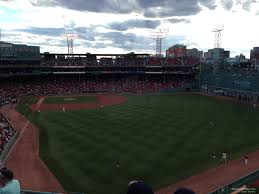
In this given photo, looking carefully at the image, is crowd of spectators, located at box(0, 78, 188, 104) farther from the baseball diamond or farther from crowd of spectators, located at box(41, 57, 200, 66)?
crowd of spectators, located at box(41, 57, 200, 66)

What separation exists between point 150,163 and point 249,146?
10890 millimetres

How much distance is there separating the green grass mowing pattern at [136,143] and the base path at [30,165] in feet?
2.16

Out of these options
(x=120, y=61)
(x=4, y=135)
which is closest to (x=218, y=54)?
(x=120, y=61)

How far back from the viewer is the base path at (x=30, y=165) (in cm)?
2053

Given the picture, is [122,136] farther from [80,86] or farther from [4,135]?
[80,86]

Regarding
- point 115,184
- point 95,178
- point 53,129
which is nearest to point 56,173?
point 95,178

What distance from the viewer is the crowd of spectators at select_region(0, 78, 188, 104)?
68.6 meters

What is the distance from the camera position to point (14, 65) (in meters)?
72.4

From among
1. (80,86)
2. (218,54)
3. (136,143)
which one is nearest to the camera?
(136,143)

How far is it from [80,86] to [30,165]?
53.7 meters

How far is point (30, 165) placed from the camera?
79.5ft

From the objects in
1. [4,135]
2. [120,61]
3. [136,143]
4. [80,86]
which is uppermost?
[120,61]

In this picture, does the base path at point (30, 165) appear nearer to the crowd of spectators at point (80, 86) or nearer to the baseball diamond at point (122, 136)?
the baseball diamond at point (122, 136)

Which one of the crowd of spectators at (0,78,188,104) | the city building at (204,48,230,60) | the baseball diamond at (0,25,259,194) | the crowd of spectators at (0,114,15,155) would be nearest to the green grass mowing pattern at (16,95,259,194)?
the baseball diamond at (0,25,259,194)
